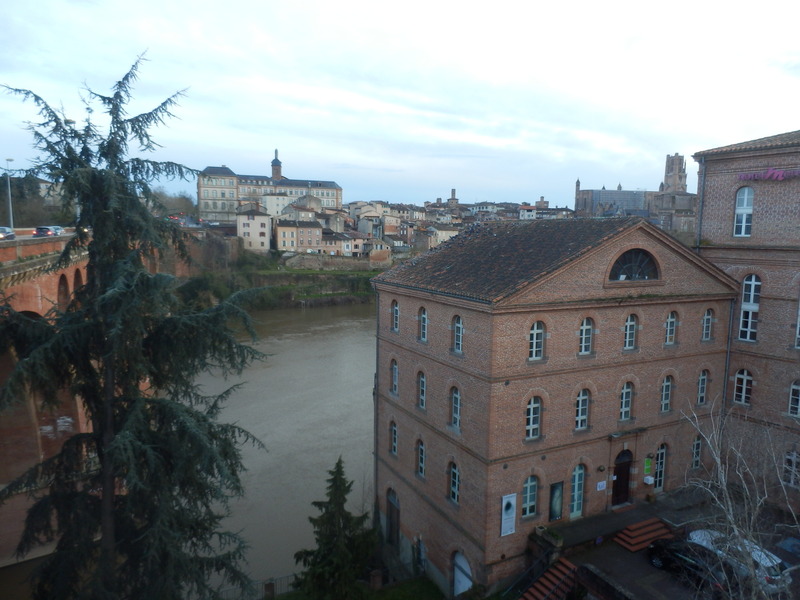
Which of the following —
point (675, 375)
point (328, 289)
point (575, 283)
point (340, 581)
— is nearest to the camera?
point (340, 581)

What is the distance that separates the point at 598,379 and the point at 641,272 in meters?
2.92

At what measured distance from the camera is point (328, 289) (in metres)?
64.7

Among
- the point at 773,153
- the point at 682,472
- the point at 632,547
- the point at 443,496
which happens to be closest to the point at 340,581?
the point at 443,496

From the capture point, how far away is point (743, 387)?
1599 cm

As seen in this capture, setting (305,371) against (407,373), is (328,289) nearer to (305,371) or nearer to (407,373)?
(305,371)

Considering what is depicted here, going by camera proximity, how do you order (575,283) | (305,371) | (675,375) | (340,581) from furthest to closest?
1. (305,371)
2. (675,375)
3. (575,283)
4. (340,581)

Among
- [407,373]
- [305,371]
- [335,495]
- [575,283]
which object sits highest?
[575,283]

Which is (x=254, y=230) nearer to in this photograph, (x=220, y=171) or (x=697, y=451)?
(x=220, y=171)

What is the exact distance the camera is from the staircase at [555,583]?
12.0 m

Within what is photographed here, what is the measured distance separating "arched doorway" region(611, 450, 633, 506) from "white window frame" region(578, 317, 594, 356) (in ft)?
10.6

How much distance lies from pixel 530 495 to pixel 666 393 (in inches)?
201

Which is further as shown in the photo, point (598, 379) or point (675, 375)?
point (675, 375)

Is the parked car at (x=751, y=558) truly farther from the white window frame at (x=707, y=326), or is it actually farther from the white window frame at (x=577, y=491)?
the white window frame at (x=707, y=326)

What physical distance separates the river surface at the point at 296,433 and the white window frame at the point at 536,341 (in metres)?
6.05
